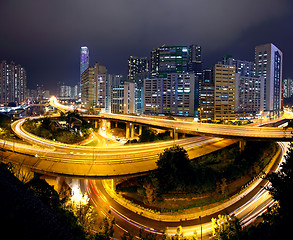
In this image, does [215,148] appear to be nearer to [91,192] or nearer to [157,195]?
[157,195]

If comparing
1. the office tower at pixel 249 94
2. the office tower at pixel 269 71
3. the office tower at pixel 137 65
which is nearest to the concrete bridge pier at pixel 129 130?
the office tower at pixel 249 94

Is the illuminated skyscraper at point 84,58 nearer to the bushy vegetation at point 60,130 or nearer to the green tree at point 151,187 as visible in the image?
the bushy vegetation at point 60,130

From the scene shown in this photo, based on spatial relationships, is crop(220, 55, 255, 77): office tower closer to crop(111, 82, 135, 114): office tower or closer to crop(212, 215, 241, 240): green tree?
crop(111, 82, 135, 114): office tower

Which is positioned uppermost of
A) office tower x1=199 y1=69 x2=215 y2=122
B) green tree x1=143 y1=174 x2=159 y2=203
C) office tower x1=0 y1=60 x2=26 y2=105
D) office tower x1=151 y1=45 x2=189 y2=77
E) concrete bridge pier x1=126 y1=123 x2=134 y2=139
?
office tower x1=151 y1=45 x2=189 y2=77

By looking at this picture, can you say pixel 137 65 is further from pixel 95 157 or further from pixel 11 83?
pixel 95 157

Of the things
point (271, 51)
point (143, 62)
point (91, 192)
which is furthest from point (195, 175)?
point (143, 62)

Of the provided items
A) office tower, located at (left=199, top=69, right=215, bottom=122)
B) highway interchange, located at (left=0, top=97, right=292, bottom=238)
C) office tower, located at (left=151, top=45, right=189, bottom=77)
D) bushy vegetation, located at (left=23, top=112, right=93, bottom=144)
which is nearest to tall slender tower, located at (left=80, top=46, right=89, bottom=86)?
office tower, located at (left=151, top=45, right=189, bottom=77)
